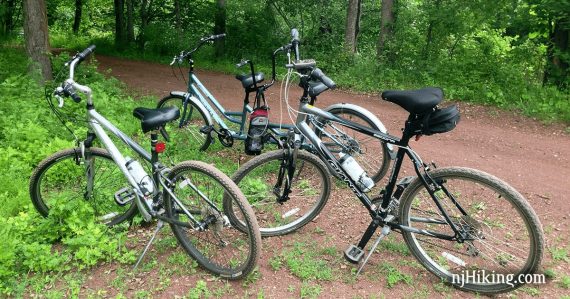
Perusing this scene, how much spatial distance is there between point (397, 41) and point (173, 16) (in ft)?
30.0

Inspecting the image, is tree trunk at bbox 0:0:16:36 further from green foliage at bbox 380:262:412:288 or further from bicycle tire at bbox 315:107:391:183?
green foliage at bbox 380:262:412:288

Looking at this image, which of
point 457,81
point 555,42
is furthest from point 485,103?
point 555,42

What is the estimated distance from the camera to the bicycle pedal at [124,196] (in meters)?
3.71

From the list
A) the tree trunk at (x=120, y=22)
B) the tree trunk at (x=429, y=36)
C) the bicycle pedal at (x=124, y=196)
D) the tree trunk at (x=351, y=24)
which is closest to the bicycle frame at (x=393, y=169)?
the bicycle pedal at (x=124, y=196)

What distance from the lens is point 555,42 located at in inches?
377

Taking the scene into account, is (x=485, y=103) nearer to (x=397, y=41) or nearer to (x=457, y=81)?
(x=457, y=81)

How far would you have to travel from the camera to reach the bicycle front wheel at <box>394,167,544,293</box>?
10.1ft

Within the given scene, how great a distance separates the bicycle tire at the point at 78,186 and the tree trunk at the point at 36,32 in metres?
4.72

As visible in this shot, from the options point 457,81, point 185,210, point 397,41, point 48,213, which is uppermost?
point 397,41

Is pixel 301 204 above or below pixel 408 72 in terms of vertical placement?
below

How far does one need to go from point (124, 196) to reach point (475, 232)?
2.82 m

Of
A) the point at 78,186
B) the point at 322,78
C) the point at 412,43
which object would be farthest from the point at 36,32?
the point at 412,43

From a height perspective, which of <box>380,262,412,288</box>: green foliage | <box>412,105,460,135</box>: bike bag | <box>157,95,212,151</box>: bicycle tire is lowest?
<box>380,262,412,288</box>: green foliage

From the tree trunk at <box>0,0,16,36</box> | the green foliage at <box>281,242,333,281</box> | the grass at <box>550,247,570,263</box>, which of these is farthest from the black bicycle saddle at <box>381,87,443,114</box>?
the tree trunk at <box>0,0,16,36</box>
